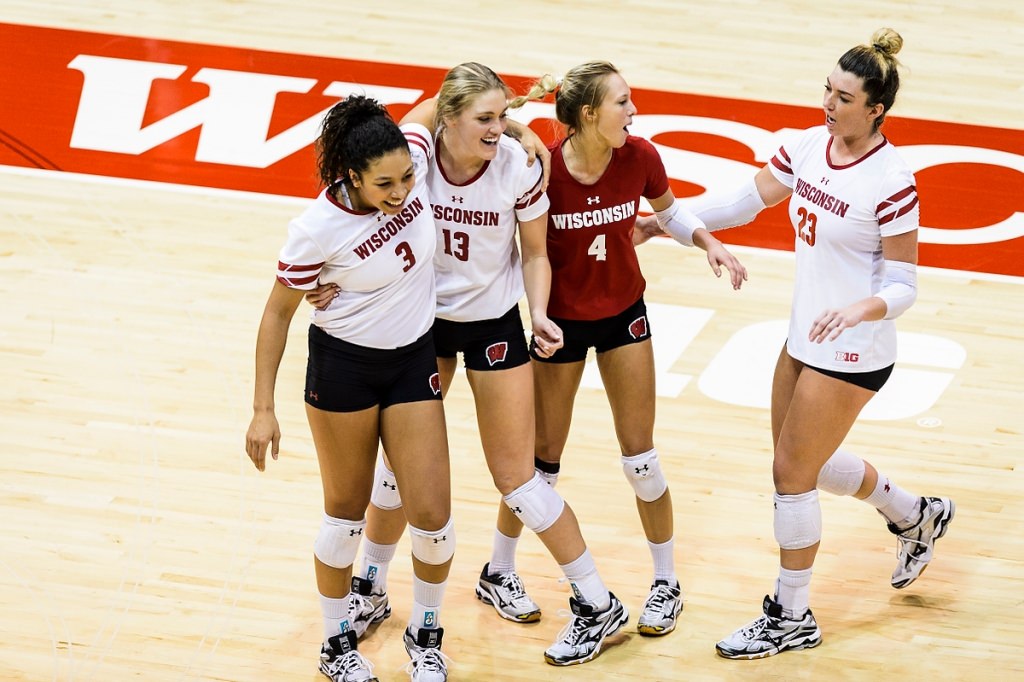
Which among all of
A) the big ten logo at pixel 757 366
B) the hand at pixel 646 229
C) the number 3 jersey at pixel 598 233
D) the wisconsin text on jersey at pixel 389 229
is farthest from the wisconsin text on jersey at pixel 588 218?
the big ten logo at pixel 757 366

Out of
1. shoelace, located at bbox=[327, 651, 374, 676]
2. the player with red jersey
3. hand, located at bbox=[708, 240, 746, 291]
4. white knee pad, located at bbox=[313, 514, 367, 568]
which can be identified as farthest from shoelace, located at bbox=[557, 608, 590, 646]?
hand, located at bbox=[708, 240, 746, 291]

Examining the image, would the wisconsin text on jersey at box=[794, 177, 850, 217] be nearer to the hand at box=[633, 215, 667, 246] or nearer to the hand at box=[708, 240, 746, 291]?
the hand at box=[708, 240, 746, 291]

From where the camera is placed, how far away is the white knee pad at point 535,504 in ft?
13.4

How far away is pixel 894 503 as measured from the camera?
454 centimetres

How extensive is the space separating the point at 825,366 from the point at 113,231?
162 inches

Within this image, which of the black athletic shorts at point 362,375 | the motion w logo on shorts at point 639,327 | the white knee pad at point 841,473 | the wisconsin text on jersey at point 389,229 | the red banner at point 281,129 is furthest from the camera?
the red banner at point 281,129

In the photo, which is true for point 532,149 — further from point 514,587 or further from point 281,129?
point 281,129

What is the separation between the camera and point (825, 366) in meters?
4.06

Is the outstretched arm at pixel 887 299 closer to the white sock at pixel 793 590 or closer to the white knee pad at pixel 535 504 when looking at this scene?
the white sock at pixel 793 590

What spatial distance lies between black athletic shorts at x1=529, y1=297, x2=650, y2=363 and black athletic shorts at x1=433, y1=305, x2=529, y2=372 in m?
0.13

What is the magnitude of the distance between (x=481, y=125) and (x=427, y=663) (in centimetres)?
160

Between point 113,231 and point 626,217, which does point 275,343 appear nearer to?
point 626,217

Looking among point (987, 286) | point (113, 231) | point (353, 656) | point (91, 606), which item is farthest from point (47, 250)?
point (987, 286)

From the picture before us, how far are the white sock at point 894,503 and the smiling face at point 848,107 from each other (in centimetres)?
120
